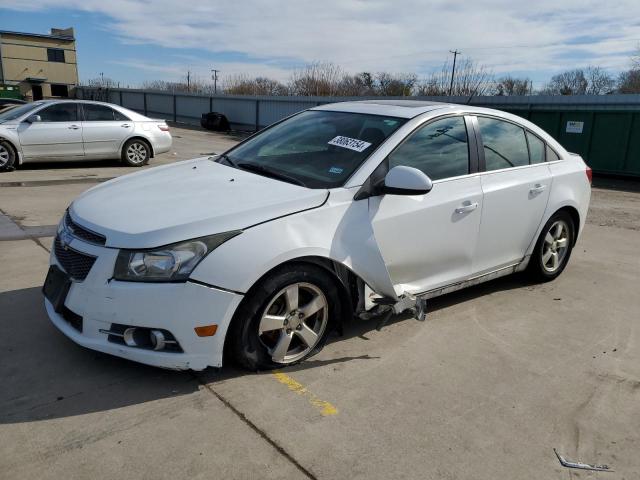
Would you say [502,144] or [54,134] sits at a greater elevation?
[502,144]

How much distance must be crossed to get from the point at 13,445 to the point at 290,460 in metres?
1.32

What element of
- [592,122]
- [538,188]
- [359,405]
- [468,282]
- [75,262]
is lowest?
[359,405]

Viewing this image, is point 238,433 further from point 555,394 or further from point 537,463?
point 555,394

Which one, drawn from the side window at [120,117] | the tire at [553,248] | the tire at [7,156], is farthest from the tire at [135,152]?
the tire at [553,248]

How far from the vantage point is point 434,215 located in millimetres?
3883

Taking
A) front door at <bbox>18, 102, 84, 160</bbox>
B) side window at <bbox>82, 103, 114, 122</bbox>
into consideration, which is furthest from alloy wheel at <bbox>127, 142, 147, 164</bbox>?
front door at <bbox>18, 102, 84, 160</bbox>

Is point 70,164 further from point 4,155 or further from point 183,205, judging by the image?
point 183,205

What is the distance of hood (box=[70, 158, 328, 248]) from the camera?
2.97 meters

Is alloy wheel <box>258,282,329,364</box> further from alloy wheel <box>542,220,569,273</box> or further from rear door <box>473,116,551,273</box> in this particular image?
alloy wheel <box>542,220,569,273</box>

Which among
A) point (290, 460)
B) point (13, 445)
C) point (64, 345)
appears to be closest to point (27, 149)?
point (64, 345)

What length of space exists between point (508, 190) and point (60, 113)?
10247 millimetres

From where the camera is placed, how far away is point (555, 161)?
506 centimetres

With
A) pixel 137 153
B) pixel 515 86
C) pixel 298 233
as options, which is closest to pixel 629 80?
pixel 515 86

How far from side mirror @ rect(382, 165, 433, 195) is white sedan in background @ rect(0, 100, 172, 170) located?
10.1 metres
